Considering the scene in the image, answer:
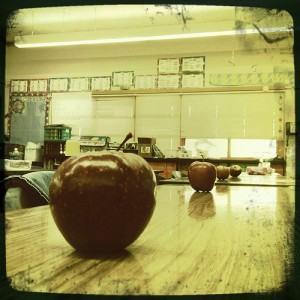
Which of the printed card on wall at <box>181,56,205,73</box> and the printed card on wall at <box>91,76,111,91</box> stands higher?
the printed card on wall at <box>181,56,205,73</box>

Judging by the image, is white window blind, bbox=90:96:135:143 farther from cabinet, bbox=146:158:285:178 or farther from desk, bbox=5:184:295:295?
desk, bbox=5:184:295:295

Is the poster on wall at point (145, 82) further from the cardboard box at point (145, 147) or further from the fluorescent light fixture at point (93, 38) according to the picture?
the cardboard box at point (145, 147)

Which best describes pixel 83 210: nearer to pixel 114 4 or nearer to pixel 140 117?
pixel 114 4

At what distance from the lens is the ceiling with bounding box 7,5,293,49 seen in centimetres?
651

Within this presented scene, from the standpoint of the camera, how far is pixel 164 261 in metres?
0.48

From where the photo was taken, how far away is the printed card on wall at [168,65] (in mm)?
7404

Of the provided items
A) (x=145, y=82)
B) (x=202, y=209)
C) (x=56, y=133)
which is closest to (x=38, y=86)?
(x=56, y=133)

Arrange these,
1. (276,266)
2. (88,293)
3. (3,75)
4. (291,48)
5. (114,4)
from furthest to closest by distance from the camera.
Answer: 1. (3,75)
2. (291,48)
3. (114,4)
4. (276,266)
5. (88,293)

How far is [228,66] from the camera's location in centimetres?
713

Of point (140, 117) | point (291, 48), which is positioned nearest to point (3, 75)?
point (140, 117)

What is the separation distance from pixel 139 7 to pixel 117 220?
6598 mm

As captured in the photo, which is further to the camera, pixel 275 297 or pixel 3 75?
pixel 3 75

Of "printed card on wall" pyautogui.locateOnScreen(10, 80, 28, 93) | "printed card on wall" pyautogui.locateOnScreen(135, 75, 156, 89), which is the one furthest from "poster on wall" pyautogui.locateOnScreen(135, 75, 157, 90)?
"printed card on wall" pyautogui.locateOnScreen(10, 80, 28, 93)

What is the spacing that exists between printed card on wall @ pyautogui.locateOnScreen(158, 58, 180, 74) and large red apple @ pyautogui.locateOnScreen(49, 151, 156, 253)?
7073 millimetres
